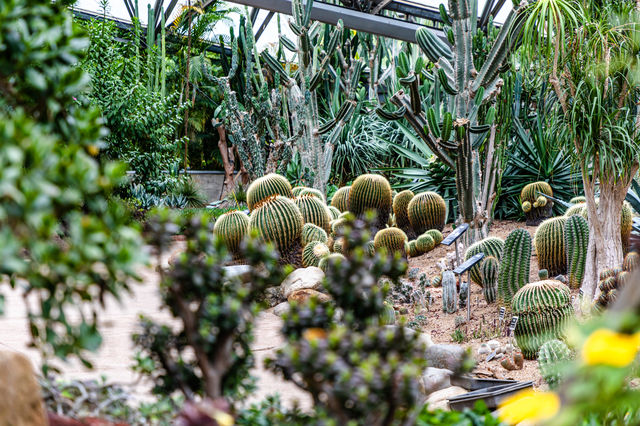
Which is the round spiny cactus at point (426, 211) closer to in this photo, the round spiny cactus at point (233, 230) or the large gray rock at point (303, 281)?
the round spiny cactus at point (233, 230)

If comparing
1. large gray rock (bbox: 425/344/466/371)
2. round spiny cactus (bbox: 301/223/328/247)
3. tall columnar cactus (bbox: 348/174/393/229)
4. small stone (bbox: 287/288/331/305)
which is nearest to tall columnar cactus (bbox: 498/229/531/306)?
large gray rock (bbox: 425/344/466/371)

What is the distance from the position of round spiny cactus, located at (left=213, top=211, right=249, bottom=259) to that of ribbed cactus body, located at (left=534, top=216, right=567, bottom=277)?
9.55ft

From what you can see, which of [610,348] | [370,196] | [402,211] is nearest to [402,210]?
[402,211]

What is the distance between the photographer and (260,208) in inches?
240

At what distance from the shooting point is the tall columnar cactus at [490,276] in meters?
4.73

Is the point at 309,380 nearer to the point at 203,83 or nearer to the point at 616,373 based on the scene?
the point at 616,373

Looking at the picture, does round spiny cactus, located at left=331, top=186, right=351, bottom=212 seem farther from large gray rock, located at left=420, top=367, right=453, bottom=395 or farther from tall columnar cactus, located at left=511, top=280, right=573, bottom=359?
large gray rock, located at left=420, top=367, right=453, bottom=395

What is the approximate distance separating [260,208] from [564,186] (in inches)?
198

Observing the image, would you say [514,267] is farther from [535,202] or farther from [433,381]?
[535,202]

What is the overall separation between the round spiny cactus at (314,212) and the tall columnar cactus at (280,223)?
46 centimetres

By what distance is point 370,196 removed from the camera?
7445 mm

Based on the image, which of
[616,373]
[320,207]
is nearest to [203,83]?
[320,207]

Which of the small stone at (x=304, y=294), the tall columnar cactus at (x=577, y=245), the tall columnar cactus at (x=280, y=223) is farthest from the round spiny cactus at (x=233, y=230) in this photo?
the tall columnar cactus at (x=577, y=245)

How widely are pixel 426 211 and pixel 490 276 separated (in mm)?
2895
